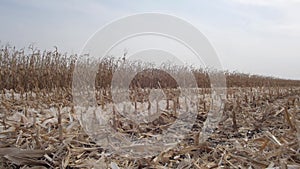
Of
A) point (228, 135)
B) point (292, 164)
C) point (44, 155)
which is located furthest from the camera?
point (228, 135)

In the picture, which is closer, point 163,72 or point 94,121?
point 94,121

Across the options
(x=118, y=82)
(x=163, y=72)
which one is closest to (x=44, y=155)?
(x=118, y=82)

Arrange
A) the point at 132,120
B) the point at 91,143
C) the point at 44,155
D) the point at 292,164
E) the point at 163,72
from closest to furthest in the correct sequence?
the point at 292,164 < the point at 44,155 < the point at 91,143 < the point at 132,120 < the point at 163,72

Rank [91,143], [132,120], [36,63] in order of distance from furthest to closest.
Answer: [36,63]
[132,120]
[91,143]

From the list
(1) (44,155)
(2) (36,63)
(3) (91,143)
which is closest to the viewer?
(1) (44,155)

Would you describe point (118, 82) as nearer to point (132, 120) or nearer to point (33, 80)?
Answer: point (33, 80)

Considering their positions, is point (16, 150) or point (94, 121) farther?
point (94, 121)

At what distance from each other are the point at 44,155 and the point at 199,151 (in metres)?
0.80

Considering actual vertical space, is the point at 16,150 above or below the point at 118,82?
below

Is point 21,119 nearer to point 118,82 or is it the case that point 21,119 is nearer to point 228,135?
point 228,135

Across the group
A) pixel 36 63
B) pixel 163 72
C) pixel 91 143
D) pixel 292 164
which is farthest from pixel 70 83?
pixel 292 164

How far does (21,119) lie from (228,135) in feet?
4.69

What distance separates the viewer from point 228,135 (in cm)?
223

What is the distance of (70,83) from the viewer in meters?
7.98
